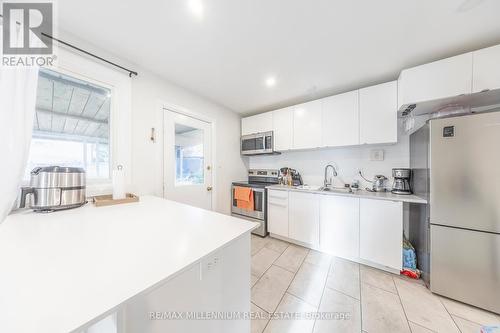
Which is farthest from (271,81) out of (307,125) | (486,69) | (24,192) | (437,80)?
(24,192)

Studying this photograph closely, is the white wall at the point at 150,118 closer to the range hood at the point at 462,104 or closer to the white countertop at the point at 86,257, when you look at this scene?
the white countertop at the point at 86,257

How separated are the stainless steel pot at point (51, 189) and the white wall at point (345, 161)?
2.65 meters

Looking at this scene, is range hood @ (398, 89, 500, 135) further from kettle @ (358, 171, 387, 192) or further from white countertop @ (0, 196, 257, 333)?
white countertop @ (0, 196, 257, 333)

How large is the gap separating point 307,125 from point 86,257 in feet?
8.40

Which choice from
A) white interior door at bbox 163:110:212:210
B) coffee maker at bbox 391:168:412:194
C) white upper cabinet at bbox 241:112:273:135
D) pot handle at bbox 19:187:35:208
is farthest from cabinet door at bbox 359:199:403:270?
pot handle at bbox 19:187:35:208

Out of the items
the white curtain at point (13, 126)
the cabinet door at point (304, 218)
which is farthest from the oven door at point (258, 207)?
the white curtain at point (13, 126)

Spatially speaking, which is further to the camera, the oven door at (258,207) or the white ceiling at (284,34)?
the oven door at (258,207)

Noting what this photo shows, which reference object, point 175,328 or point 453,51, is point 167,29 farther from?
point 453,51

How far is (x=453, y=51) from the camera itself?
58.4 inches

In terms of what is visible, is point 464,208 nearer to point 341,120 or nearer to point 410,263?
point 410,263

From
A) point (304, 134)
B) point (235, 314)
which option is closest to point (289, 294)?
point (235, 314)

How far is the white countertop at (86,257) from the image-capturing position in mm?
368

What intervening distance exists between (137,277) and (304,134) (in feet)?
8.09

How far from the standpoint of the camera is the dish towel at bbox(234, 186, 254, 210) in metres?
2.73
